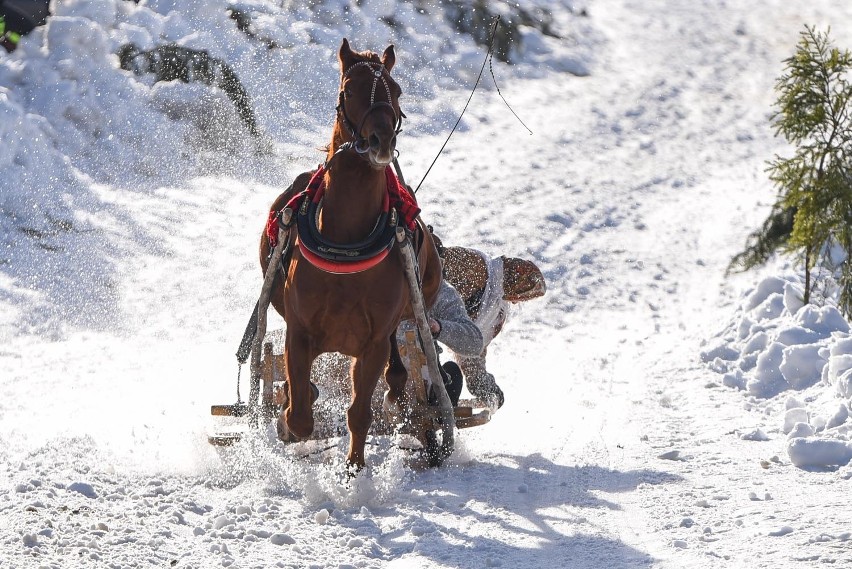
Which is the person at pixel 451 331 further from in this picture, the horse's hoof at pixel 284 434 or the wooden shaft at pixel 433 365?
the horse's hoof at pixel 284 434

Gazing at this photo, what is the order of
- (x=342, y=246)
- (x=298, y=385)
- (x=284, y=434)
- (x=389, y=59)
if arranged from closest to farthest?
(x=342, y=246) → (x=389, y=59) → (x=298, y=385) → (x=284, y=434)

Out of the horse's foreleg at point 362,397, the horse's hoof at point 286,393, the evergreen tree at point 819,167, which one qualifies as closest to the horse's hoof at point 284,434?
the horse's hoof at point 286,393

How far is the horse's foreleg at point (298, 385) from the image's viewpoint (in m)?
6.16

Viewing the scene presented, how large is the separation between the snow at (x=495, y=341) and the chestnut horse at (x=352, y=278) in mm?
409

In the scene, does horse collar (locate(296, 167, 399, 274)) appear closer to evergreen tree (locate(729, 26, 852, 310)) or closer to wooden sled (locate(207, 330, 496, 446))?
wooden sled (locate(207, 330, 496, 446))

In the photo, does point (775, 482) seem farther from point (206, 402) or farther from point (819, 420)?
point (206, 402)

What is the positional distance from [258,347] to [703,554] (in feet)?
9.42

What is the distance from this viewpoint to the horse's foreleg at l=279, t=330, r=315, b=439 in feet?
20.2

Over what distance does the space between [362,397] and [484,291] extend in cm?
208

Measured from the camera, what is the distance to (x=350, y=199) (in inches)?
232

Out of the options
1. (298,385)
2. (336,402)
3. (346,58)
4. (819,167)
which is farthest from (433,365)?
(819,167)

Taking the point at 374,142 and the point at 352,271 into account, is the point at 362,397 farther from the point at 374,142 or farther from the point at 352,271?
the point at 374,142

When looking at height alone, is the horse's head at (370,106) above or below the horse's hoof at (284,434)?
above

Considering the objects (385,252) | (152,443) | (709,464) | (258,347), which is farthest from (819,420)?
(152,443)
